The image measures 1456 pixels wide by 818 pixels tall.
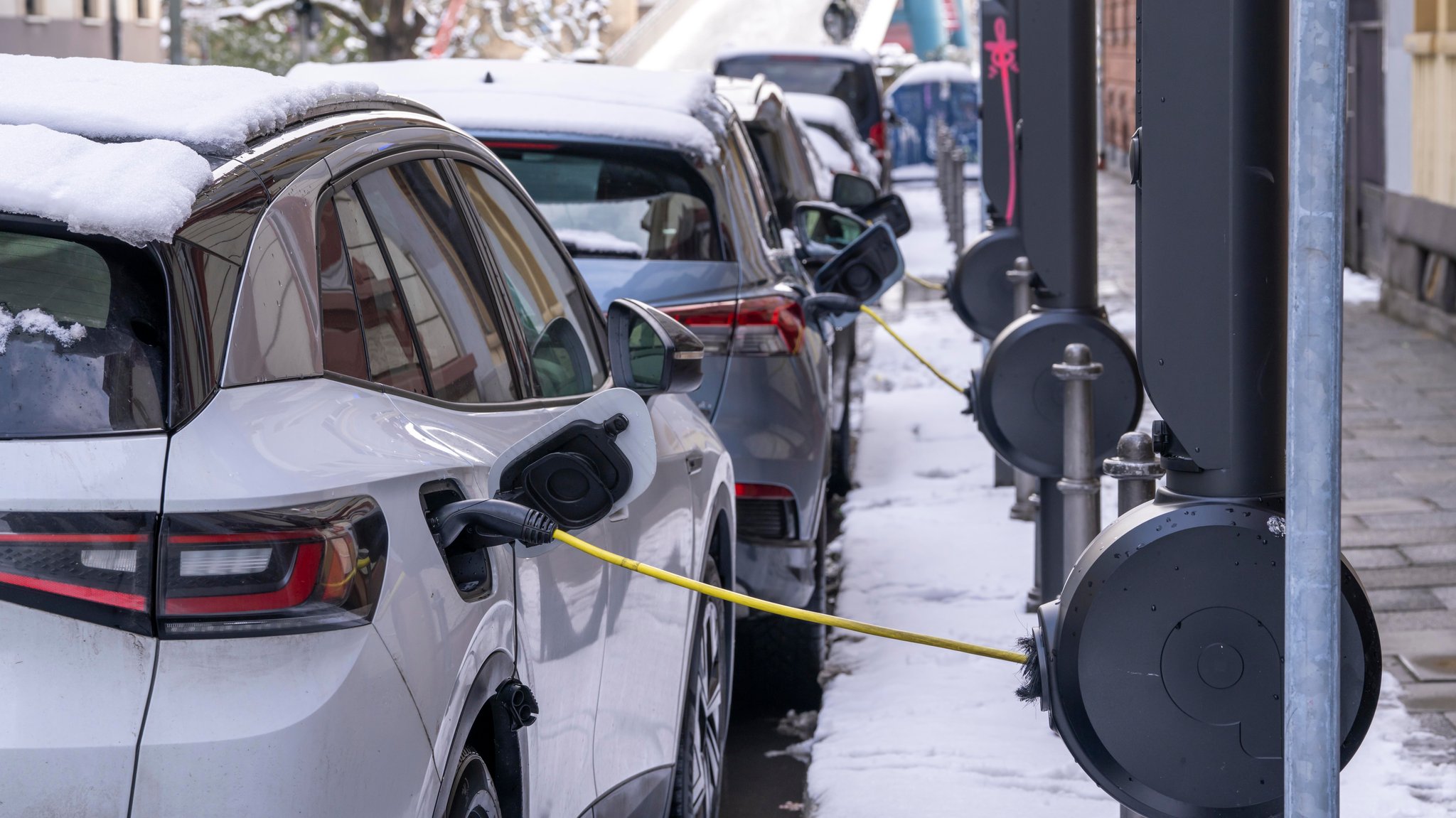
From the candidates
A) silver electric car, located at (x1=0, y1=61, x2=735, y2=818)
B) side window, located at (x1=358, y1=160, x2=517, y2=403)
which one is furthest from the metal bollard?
side window, located at (x1=358, y1=160, x2=517, y2=403)

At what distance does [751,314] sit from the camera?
5066 millimetres

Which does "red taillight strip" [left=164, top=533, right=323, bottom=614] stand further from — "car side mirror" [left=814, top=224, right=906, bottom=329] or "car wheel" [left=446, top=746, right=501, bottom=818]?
"car side mirror" [left=814, top=224, right=906, bottom=329]

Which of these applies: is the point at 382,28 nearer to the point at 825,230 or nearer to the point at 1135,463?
the point at 825,230

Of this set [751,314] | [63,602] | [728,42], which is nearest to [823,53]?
[751,314]

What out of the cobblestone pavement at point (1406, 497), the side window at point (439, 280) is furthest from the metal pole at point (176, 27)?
the side window at point (439, 280)

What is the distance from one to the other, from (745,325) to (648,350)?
5.62 feet

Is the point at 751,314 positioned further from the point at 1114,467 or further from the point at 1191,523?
the point at 1191,523

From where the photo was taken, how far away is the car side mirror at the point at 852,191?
30.2ft

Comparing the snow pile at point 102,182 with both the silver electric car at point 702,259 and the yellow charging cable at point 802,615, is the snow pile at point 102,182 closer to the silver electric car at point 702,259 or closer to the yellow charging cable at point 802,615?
the yellow charging cable at point 802,615

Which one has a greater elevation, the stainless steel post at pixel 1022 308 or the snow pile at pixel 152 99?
the snow pile at pixel 152 99

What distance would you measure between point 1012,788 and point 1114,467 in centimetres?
158

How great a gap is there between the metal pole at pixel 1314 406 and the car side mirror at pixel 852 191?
728cm

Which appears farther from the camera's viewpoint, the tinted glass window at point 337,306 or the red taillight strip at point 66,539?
the tinted glass window at point 337,306

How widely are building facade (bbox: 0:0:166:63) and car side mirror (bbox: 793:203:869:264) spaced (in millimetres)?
24783
